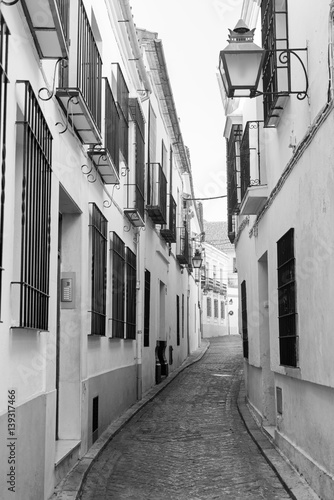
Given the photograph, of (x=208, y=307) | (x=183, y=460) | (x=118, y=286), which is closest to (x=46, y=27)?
(x=183, y=460)

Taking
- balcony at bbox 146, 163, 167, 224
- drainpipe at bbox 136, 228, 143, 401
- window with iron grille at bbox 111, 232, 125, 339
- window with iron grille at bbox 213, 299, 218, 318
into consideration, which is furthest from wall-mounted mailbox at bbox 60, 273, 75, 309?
window with iron grille at bbox 213, 299, 218, 318

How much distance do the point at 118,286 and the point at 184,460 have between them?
339cm

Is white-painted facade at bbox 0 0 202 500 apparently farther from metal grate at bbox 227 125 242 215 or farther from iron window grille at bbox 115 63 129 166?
metal grate at bbox 227 125 242 215

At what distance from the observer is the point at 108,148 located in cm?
985

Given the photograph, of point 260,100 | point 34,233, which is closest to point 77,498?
point 34,233

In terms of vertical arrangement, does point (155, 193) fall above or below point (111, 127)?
above

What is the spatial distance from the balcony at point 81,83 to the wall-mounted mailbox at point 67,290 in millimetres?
1538

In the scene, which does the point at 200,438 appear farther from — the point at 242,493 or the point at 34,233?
the point at 34,233

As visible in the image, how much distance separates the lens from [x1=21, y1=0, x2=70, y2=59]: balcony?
5.14 metres

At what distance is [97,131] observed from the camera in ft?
26.5

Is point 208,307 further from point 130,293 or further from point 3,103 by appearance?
point 3,103

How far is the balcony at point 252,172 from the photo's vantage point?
10203 mm

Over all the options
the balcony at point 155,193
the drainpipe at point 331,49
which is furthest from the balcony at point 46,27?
the balcony at point 155,193

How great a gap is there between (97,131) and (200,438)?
14.8ft
